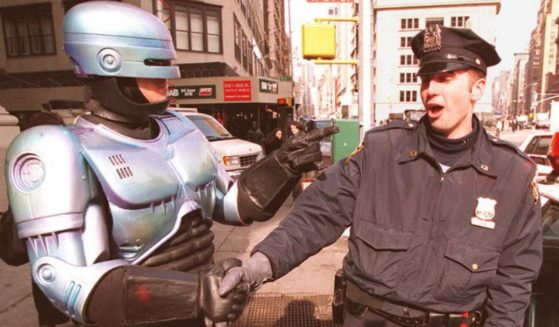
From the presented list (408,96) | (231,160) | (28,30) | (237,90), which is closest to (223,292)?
(231,160)

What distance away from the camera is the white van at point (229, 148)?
26.6 feet

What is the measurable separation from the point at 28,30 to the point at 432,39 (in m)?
22.7

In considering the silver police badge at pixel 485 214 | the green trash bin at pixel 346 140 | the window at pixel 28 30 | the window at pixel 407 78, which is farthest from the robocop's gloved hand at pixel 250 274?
the window at pixel 407 78

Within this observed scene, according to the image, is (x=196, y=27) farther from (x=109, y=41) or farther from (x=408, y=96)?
(x=408, y=96)

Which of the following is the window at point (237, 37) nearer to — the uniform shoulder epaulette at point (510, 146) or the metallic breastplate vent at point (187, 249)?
the metallic breastplate vent at point (187, 249)

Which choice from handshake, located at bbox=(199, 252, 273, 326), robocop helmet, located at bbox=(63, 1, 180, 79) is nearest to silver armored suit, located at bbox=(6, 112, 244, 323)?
robocop helmet, located at bbox=(63, 1, 180, 79)

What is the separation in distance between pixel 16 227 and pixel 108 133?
1.77 feet

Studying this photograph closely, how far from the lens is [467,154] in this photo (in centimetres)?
Result: 179

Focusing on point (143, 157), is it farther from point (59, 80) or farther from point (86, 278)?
point (59, 80)

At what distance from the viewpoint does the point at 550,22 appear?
116m

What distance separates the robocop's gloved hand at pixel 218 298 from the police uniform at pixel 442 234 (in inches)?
14.0

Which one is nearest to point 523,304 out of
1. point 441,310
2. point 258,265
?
point 441,310

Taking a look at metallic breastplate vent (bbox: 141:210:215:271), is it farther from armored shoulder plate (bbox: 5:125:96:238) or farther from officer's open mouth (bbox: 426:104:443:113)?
officer's open mouth (bbox: 426:104:443:113)

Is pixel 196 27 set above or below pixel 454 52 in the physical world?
above
